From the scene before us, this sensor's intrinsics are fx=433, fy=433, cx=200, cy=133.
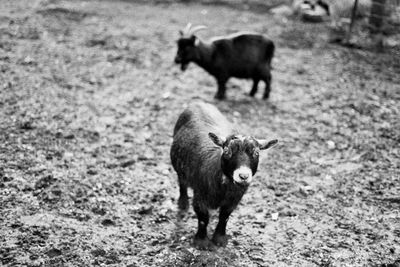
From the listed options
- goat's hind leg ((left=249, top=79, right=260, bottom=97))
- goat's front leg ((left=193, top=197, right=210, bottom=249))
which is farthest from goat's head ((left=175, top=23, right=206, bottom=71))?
goat's front leg ((left=193, top=197, right=210, bottom=249))

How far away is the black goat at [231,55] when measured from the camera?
27.5 ft

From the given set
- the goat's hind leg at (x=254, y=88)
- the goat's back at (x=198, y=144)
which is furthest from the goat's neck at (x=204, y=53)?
the goat's back at (x=198, y=144)

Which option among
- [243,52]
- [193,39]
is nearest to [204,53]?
[193,39]

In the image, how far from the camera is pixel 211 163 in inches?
184

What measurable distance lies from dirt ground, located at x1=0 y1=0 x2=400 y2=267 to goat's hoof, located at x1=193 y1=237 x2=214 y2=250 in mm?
78

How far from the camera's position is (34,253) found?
4.55 meters

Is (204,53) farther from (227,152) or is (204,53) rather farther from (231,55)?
(227,152)

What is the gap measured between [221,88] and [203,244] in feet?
13.9

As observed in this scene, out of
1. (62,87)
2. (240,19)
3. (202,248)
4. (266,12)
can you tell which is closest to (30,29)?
(62,87)

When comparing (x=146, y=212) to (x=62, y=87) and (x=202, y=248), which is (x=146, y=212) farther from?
(x=62, y=87)

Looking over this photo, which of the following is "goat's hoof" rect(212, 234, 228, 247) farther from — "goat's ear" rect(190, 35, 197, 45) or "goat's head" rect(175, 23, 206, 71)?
"goat's ear" rect(190, 35, 197, 45)

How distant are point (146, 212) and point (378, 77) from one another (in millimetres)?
6702

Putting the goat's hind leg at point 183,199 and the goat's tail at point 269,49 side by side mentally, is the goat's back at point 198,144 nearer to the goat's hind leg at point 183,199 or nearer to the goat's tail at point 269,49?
the goat's hind leg at point 183,199

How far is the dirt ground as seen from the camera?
4.94 m
